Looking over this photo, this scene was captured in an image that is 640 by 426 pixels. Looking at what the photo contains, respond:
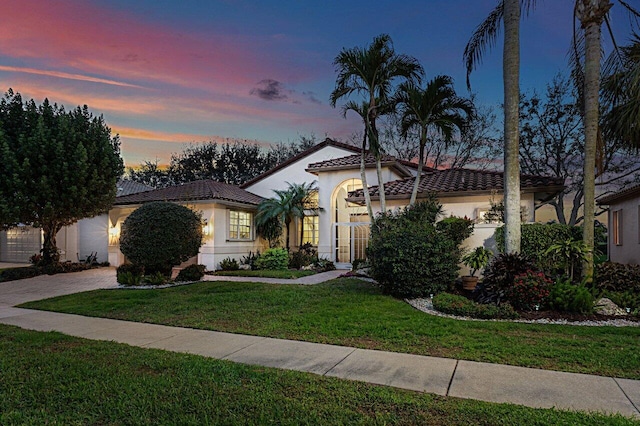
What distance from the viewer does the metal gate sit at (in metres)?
17.4

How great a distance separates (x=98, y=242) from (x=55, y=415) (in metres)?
19.6

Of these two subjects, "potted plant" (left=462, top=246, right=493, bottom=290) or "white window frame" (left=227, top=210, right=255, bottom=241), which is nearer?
"potted plant" (left=462, top=246, right=493, bottom=290)

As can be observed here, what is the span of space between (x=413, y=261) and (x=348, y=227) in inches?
347

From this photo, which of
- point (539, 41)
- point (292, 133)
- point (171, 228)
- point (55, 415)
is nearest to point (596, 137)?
point (539, 41)

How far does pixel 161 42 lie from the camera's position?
504 inches

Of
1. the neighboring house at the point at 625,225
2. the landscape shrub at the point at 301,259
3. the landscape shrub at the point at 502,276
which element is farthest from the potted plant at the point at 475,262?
the landscape shrub at the point at 301,259

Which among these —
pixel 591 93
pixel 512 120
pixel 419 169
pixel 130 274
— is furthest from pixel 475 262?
pixel 130 274

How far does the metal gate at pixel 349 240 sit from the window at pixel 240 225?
15.0ft

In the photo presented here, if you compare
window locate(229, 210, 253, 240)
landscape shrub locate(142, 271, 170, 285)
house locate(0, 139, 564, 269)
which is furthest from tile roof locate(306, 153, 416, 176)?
landscape shrub locate(142, 271, 170, 285)

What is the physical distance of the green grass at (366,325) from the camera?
4992 mm

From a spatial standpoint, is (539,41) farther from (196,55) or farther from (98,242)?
(98,242)

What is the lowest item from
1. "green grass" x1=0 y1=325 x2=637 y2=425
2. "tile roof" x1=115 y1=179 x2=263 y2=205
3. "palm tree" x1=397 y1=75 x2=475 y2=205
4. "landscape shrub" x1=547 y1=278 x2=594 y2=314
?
"green grass" x1=0 y1=325 x2=637 y2=425

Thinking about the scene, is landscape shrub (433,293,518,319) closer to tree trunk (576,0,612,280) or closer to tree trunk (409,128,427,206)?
tree trunk (576,0,612,280)

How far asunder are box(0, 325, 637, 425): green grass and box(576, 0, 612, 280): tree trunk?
22.8 feet
